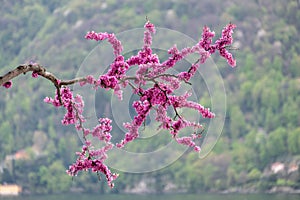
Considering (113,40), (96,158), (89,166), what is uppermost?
(113,40)

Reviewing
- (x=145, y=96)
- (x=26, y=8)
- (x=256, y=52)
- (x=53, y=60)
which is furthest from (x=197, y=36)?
(x=145, y=96)

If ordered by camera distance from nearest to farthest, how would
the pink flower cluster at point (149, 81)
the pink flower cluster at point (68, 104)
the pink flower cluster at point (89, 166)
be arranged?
the pink flower cluster at point (149, 81) → the pink flower cluster at point (89, 166) → the pink flower cluster at point (68, 104)

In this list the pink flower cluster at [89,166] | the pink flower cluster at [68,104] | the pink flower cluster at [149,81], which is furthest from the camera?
the pink flower cluster at [68,104]

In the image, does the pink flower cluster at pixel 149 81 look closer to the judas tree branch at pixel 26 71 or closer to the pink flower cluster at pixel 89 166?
the pink flower cluster at pixel 89 166

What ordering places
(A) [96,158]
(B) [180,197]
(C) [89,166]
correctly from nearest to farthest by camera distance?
(C) [89,166] < (A) [96,158] < (B) [180,197]

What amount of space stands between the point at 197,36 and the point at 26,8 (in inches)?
1015

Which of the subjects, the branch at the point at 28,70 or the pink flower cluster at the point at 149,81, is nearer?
the branch at the point at 28,70

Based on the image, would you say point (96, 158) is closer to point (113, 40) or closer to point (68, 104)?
point (68, 104)

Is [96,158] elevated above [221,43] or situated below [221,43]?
below

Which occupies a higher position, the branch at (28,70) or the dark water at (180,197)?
the dark water at (180,197)

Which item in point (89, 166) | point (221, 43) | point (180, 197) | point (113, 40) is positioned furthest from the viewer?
point (180, 197)

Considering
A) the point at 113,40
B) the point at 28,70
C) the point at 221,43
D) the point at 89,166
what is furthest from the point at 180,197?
the point at 28,70

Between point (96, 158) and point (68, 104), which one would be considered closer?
point (68, 104)

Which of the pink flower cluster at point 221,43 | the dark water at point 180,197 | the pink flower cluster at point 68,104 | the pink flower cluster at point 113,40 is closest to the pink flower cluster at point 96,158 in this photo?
the pink flower cluster at point 68,104
